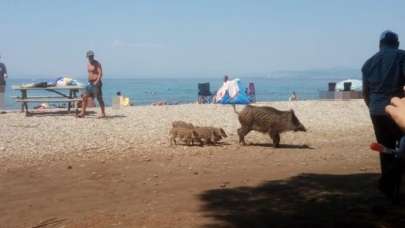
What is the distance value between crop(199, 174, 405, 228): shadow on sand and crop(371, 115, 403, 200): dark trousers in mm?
255

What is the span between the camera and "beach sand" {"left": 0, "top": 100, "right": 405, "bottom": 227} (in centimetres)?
671

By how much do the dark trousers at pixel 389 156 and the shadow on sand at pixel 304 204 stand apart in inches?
10.0

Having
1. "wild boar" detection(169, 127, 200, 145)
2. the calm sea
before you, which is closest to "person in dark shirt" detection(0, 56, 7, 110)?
the calm sea

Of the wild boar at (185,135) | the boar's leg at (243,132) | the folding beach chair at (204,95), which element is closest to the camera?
the wild boar at (185,135)

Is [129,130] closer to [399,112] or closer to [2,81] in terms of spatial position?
[2,81]

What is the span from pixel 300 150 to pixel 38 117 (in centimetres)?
821

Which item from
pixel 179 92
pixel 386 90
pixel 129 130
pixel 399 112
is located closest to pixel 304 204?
pixel 386 90

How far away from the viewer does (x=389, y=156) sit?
666 centimetres

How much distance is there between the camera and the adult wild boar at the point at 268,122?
12.5 m

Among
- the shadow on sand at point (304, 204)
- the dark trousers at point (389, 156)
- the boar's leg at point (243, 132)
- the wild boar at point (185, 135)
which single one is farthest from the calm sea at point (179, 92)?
the dark trousers at point (389, 156)

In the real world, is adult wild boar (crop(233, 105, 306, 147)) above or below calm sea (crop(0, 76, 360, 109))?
above

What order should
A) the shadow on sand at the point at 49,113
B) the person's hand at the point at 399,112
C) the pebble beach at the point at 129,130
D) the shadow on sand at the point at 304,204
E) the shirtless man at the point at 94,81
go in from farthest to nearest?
the shadow on sand at the point at 49,113 → the shirtless man at the point at 94,81 → the pebble beach at the point at 129,130 → the shadow on sand at the point at 304,204 → the person's hand at the point at 399,112

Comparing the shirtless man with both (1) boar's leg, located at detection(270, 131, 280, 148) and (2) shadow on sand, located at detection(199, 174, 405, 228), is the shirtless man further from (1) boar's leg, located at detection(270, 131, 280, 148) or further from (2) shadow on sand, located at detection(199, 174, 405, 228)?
(2) shadow on sand, located at detection(199, 174, 405, 228)

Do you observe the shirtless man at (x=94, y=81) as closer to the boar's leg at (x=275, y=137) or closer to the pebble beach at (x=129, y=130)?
the pebble beach at (x=129, y=130)
